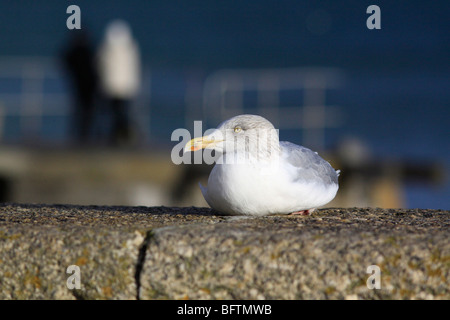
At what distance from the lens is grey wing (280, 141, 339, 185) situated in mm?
3668

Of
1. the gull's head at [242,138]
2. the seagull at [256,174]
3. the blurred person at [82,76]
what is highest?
the blurred person at [82,76]

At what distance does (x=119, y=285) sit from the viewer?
2756 mm

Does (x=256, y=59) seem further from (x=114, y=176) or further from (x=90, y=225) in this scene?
(x=90, y=225)

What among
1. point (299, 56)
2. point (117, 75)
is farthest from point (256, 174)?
point (299, 56)

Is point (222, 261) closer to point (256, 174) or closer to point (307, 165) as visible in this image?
point (256, 174)

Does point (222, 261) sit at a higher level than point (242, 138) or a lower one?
lower

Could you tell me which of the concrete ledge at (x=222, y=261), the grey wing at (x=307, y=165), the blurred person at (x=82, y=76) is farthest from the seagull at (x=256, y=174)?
the blurred person at (x=82, y=76)

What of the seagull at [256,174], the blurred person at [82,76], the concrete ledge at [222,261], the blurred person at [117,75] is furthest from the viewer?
the blurred person at [117,75]

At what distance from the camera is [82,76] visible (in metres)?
14.4

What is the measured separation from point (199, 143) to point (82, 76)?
37.2 ft

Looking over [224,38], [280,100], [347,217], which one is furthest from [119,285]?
[224,38]

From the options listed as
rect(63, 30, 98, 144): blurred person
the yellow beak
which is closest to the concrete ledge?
the yellow beak

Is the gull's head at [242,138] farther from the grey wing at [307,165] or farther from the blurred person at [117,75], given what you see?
the blurred person at [117,75]

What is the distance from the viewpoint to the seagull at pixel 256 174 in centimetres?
350
